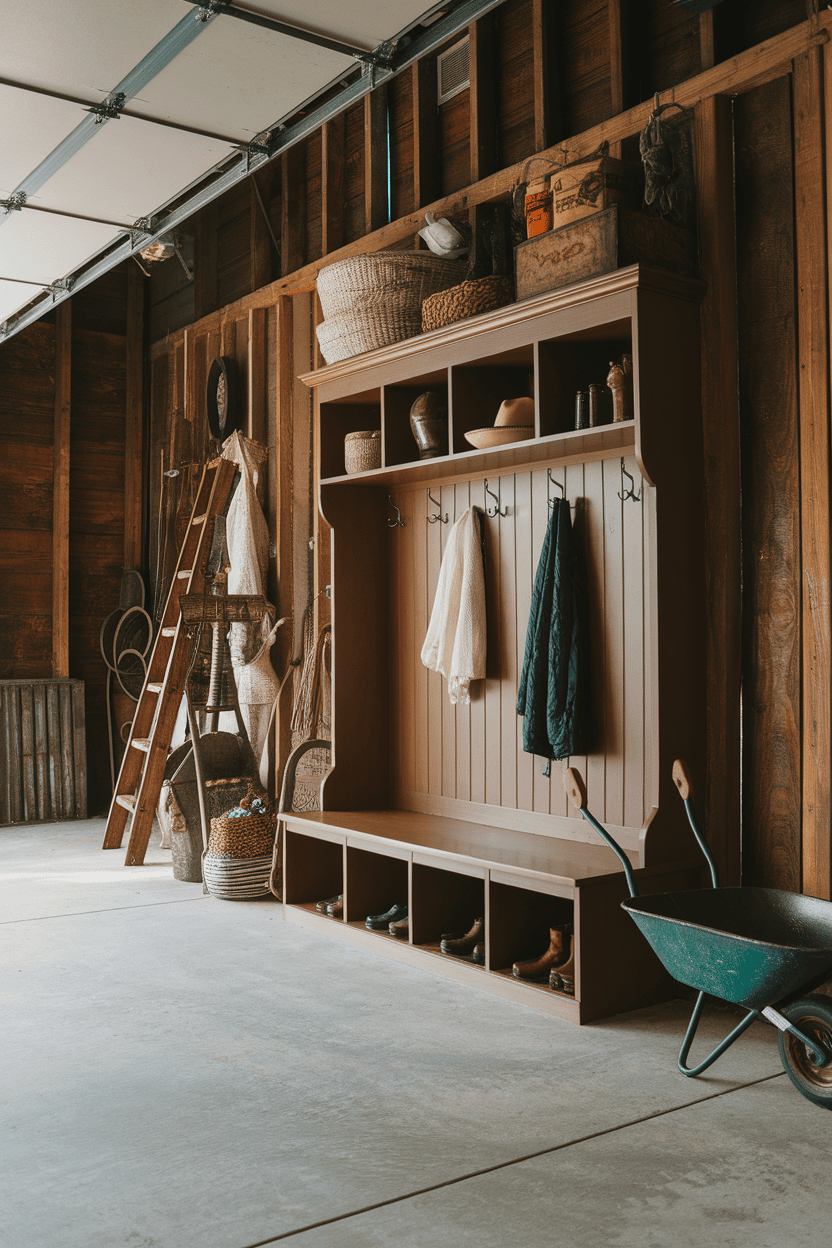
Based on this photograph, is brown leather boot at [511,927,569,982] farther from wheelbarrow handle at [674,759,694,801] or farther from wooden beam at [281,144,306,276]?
wooden beam at [281,144,306,276]

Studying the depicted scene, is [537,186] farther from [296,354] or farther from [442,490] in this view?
[296,354]

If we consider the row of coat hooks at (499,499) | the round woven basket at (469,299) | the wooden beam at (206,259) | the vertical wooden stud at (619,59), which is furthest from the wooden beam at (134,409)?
the vertical wooden stud at (619,59)

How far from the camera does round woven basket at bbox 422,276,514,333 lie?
12.8 ft

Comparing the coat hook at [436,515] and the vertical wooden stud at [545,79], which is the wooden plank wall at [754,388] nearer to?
the vertical wooden stud at [545,79]

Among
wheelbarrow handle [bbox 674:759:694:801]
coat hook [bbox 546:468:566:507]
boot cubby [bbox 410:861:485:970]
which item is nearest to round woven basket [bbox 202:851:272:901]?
boot cubby [bbox 410:861:485:970]

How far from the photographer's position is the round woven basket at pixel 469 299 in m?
3.90

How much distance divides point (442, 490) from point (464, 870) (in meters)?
1.69

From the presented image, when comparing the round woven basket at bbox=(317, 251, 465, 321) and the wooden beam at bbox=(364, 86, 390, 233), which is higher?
the wooden beam at bbox=(364, 86, 390, 233)

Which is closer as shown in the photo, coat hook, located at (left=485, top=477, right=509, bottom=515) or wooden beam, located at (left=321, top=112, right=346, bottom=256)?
coat hook, located at (left=485, top=477, right=509, bottom=515)

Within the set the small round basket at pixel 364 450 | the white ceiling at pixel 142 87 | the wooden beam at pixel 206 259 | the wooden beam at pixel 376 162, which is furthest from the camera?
the wooden beam at pixel 206 259

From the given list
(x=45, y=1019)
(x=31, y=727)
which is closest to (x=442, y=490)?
(x=45, y=1019)

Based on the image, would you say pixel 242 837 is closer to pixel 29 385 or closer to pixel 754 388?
pixel 754 388

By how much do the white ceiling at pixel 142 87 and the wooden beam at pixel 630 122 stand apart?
3.24 ft

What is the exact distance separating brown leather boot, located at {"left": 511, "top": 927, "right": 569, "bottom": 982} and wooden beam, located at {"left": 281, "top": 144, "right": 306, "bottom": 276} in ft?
12.9
